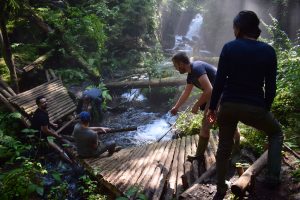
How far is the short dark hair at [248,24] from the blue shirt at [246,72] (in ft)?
0.40

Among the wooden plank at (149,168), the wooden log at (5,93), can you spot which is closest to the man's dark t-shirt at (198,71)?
the wooden plank at (149,168)

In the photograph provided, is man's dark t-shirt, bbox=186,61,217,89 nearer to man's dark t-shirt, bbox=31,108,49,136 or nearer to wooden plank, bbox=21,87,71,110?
man's dark t-shirt, bbox=31,108,49,136

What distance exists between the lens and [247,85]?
12.3 feet

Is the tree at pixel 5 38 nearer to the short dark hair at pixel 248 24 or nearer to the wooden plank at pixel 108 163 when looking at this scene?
the wooden plank at pixel 108 163

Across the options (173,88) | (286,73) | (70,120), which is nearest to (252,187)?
(286,73)

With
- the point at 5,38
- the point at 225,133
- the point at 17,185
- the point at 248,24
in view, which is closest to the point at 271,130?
the point at 225,133

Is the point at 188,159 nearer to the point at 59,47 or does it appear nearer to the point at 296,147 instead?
the point at 296,147

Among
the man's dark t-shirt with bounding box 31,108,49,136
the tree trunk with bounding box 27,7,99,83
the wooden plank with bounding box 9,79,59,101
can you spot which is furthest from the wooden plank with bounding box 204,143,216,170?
the tree trunk with bounding box 27,7,99,83

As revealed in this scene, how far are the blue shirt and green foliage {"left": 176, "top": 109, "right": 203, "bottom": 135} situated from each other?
5.17 metres

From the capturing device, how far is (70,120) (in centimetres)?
1095

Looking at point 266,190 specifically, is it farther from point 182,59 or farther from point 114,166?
point 114,166

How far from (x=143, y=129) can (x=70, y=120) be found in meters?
3.45

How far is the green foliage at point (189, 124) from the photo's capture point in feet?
29.6

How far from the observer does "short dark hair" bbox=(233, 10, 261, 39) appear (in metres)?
3.75
